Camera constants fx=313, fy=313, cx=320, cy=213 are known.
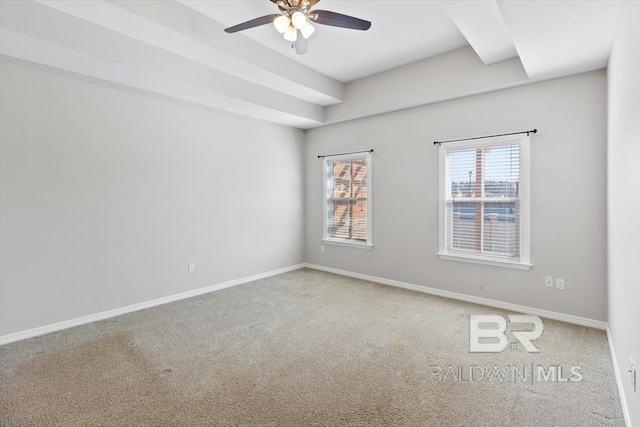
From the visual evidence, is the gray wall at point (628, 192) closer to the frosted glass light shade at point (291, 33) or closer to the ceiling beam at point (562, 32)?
the ceiling beam at point (562, 32)

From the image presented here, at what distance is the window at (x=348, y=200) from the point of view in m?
5.07

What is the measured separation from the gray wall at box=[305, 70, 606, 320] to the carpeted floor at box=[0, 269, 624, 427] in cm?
48

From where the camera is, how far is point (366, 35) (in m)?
3.42

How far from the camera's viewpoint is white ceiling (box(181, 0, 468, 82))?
2.90 metres

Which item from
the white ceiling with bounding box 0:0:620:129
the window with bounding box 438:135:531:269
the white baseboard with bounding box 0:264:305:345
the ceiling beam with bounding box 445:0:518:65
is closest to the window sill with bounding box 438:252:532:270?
the window with bounding box 438:135:531:269

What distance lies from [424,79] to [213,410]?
164 inches

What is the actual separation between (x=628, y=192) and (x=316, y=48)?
3.23 m

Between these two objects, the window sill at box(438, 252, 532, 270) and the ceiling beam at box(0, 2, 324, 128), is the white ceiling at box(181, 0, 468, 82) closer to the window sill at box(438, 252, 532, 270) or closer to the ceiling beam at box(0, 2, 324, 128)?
the ceiling beam at box(0, 2, 324, 128)

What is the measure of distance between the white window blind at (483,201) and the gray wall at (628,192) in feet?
4.32

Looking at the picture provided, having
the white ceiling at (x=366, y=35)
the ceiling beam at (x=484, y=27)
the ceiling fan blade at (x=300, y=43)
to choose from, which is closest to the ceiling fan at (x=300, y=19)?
the ceiling fan blade at (x=300, y=43)

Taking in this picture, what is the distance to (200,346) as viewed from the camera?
2.81 metres

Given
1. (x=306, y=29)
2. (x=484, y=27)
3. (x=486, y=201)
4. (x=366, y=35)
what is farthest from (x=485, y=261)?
(x=306, y=29)

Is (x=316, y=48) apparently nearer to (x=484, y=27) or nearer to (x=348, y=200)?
(x=484, y=27)

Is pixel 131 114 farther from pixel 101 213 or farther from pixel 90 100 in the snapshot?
pixel 101 213
